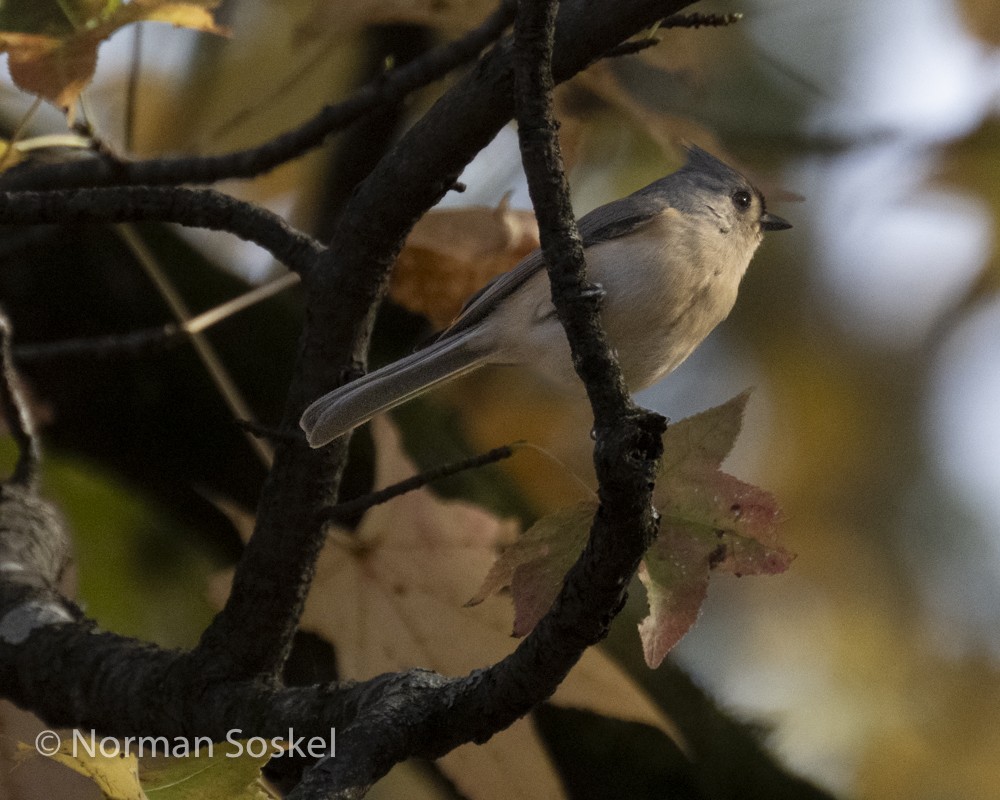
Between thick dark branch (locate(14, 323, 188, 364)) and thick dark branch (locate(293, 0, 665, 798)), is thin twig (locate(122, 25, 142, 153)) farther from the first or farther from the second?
thick dark branch (locate(293, 0, 665, 798))

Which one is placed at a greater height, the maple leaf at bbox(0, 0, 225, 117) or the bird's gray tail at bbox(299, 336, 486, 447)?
the maple leaf at bbox(0, 0, 225, 117)

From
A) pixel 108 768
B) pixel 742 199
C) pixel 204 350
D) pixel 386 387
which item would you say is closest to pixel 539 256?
pixel 386 387

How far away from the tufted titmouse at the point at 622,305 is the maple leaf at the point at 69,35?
0.43 meters

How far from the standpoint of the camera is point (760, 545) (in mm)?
1006

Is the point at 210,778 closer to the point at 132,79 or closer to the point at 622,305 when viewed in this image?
the point at 622,305

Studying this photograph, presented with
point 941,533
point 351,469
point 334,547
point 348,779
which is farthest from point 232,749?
point 941,533

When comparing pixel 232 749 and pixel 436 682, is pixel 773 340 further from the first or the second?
pixel 232 749

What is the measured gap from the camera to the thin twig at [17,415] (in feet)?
5.26

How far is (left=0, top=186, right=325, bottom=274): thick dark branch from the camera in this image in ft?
3.88

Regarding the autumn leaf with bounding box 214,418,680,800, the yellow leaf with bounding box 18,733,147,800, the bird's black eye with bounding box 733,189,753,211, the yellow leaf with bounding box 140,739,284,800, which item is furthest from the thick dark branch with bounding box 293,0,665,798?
the bird's black eye with bounding box 733,189,753,211

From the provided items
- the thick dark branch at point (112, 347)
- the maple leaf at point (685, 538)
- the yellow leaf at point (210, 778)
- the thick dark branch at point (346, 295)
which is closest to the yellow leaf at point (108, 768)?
the yellow leaf at point (210, 778)

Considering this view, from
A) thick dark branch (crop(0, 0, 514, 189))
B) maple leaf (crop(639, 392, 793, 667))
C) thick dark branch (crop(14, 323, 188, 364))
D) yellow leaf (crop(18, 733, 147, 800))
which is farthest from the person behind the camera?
thick dark branch (crop(14, 323, 188, 364))

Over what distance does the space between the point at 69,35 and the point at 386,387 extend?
50cm

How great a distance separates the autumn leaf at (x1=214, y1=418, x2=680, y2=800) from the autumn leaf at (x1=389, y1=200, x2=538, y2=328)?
23 centimetres
